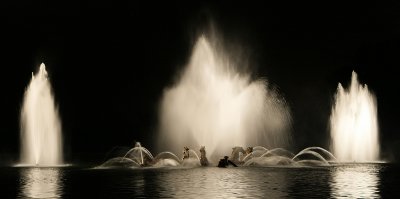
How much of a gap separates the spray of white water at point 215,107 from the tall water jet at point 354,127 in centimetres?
940

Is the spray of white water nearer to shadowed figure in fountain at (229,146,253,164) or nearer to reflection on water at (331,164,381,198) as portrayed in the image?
shadowed figure in fountain at (229,146,253,164)

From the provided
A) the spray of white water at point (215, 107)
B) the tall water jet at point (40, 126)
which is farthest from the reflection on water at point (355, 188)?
the tall water jet at point (40, 126)

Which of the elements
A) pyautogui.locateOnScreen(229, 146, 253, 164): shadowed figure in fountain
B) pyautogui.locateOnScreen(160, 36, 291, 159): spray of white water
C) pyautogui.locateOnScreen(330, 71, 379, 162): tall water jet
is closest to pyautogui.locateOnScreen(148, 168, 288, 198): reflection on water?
pyautogui.locateOnScreen(229, 146, 253, 164): shadowed figure in fountain

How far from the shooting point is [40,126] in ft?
182

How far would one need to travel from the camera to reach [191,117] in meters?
58.9

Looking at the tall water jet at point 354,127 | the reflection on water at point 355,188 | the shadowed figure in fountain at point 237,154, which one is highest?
the tall water jet at point 354,127

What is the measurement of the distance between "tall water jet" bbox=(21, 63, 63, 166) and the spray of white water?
11999mm

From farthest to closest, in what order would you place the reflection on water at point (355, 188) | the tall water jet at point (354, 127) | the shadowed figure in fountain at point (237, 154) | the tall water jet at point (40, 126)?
the tall water jet at point (354, 127) < the tall water jet at point (40, 126) < the shadowed figure in fountain at point (237, 154) < the reflection on water at point (355, 188)

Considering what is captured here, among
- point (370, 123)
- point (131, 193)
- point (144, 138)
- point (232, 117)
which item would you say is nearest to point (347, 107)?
point (370, 123)

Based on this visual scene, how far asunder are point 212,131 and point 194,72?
289 inches

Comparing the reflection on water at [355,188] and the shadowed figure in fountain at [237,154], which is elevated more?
the shadowed figure in fountain at [237,154]

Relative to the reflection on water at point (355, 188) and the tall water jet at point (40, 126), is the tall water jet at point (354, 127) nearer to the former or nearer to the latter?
the tall water jet at point (40, 126)

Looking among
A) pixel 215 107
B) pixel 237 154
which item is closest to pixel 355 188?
pixel 237 154

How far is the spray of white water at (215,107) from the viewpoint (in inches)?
2266
